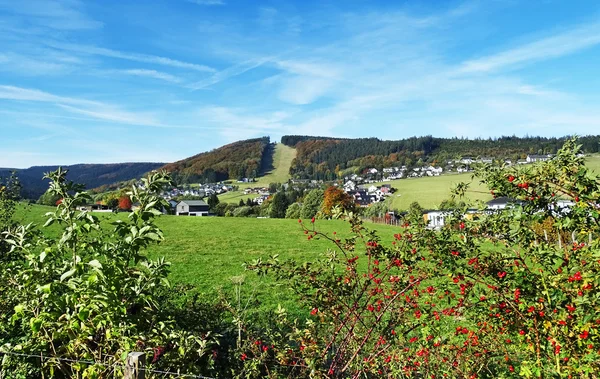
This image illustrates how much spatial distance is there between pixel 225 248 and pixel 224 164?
133 metres

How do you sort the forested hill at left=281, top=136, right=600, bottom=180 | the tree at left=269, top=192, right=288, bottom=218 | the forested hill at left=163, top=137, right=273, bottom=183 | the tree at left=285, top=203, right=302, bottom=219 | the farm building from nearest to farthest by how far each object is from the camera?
the tree at left=285, top=203, right=302, bottom=219, the farm building, the tree at left=269, top=192, right=288, bottom=218, the forested hill at left=281, top=136, right=600, bottom=180, the forested hill at left=163, top=137, right=273, bottom=183

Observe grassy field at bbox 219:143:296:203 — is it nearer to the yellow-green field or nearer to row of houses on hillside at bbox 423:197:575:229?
the yellow-green field

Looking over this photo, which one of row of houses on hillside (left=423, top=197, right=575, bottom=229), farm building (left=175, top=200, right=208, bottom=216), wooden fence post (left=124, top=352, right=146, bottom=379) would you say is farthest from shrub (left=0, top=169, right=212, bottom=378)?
farm building (left=175, top=200, right=208, bottom=216)

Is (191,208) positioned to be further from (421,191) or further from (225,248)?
(421,191)

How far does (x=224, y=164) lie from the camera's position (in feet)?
503

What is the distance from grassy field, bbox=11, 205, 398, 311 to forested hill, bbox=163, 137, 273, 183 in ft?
326

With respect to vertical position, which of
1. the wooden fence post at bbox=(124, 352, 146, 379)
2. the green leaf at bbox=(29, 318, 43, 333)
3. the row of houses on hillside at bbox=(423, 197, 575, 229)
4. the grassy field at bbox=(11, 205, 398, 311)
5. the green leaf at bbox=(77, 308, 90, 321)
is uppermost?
the row of houses on hillside at bbox=(423, 197, 575, 229)

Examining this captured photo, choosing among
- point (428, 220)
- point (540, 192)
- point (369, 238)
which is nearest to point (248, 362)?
point (369, 238)

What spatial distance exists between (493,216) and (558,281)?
827 millimetres

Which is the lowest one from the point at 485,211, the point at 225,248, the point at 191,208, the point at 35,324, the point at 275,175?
the point at 191,208

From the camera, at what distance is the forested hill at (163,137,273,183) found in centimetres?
14338

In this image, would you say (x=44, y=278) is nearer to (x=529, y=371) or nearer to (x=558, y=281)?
(x=529, y=371)

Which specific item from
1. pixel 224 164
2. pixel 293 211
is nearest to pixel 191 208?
pixel 293 211

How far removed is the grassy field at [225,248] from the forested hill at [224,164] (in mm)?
99338
